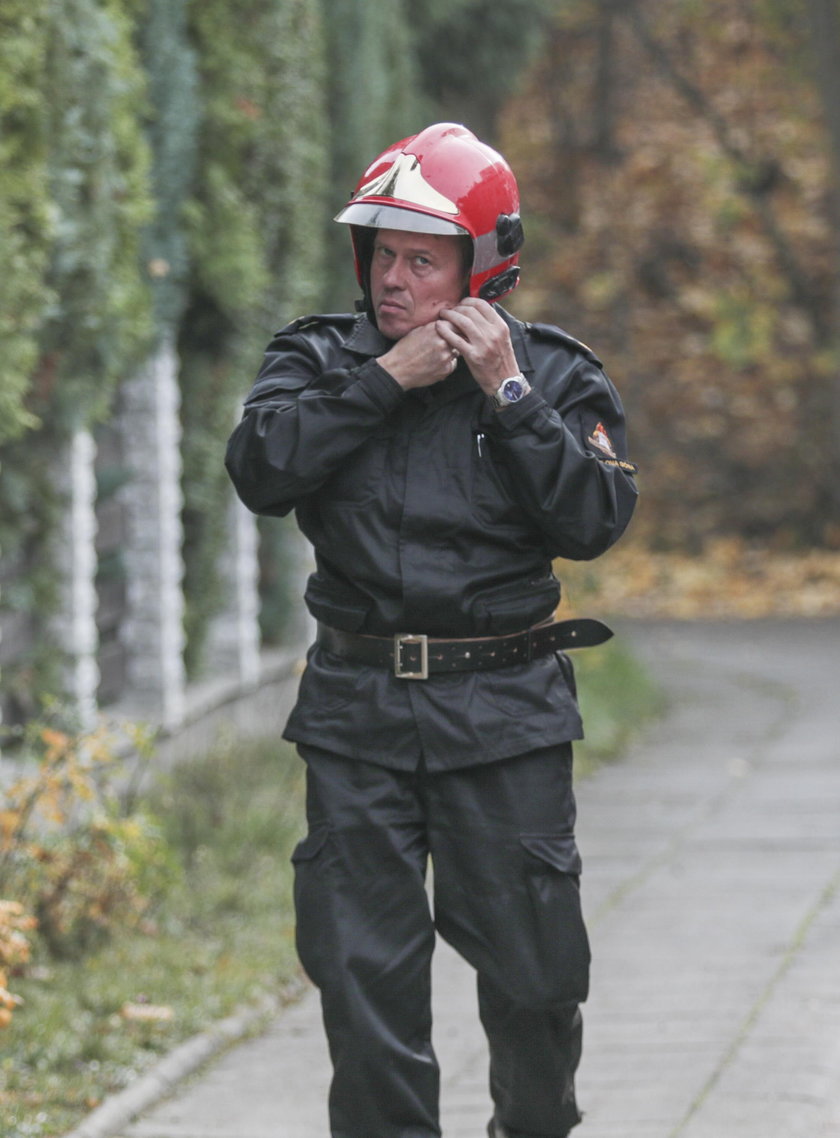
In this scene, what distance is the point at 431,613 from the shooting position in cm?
365

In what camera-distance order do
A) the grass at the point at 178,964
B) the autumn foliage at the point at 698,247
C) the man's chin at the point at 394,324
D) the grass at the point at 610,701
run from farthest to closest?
the autumn foliage at the point at 698,247 < the grass at the point at 610,701 < the grass at the point at 178,964 < the man's chin at the point at 394,324

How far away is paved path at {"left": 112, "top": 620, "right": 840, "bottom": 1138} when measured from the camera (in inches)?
186

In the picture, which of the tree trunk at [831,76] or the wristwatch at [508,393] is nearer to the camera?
the wristwatch at [508,393]

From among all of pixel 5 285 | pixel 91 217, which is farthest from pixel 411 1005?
pixel 91 217

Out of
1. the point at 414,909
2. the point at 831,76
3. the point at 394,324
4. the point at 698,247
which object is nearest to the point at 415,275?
the point at 394,324

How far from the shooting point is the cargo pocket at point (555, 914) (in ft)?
12.1

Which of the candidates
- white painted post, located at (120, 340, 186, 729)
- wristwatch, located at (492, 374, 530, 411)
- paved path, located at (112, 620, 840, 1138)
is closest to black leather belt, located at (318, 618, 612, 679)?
wristwatch, located at (492, 374, 530, 411)

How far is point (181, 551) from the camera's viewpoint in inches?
364

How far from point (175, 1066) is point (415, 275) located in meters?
2.31

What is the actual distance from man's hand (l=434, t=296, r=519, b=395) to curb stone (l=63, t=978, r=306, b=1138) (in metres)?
2.00

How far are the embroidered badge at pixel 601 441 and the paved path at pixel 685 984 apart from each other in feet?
5.47

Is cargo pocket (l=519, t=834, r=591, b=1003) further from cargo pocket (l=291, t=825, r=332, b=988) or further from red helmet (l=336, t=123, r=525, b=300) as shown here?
red helmet (l=336, t=123, r=525, b=300)

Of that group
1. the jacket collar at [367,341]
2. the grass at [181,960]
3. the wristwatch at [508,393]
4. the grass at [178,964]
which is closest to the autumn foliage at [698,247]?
the grass at [181,960]

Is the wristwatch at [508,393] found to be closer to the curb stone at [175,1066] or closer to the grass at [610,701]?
the curb stone at [175,1066]
